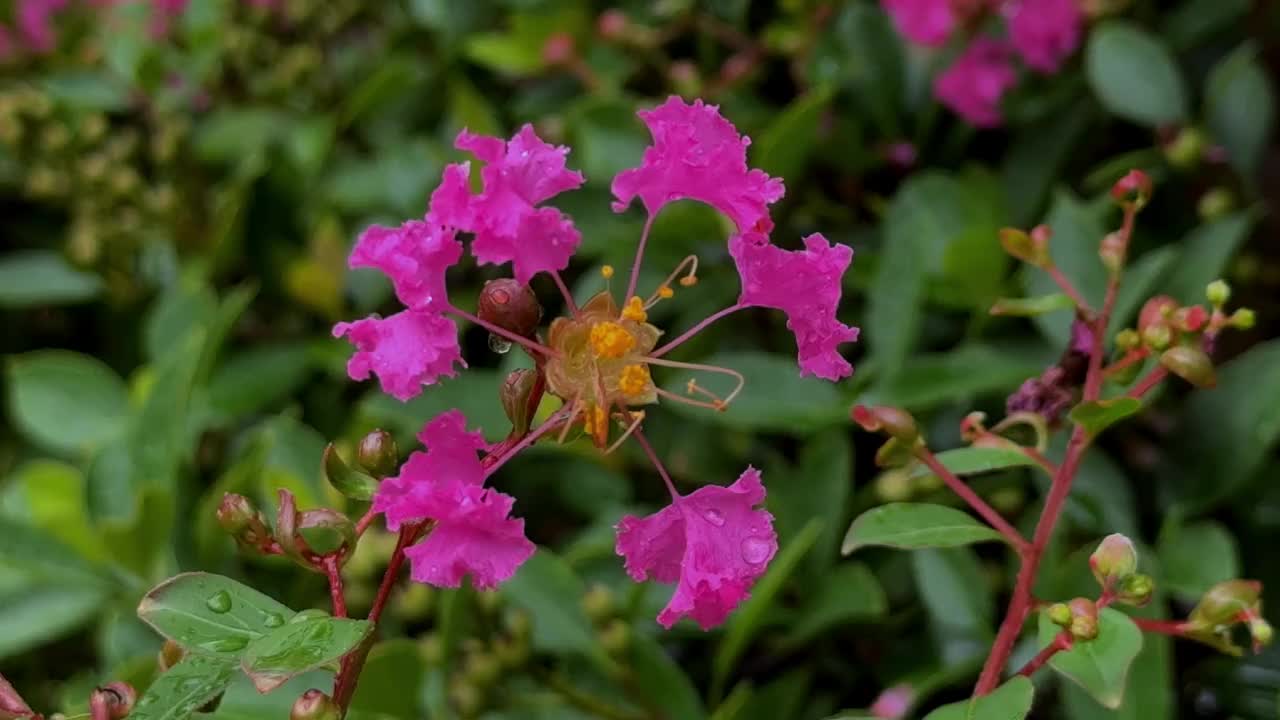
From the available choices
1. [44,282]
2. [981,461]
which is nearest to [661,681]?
[981,461]

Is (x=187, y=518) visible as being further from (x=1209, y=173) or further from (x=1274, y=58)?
(x=1274, y=58)

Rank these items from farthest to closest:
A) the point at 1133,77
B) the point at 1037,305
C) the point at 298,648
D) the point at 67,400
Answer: the point at 67,400 < the point at 1133,77 < the point at 1037,305 < the point at 298,648

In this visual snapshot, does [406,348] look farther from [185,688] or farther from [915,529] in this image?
[915,529]

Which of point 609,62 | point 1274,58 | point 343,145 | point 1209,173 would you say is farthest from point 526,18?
point 1274,58

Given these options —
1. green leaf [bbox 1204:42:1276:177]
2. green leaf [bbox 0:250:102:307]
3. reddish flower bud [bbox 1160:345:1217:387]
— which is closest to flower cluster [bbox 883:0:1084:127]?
green leaf [bbox 1204:42:1276:177]

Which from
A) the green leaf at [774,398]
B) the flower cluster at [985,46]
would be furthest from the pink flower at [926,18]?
the green leaf at [774,398]

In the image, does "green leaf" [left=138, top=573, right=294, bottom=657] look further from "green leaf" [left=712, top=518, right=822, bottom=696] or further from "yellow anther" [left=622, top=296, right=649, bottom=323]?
"green leaf" [left=712, top=518, right=822, bottom=696]
